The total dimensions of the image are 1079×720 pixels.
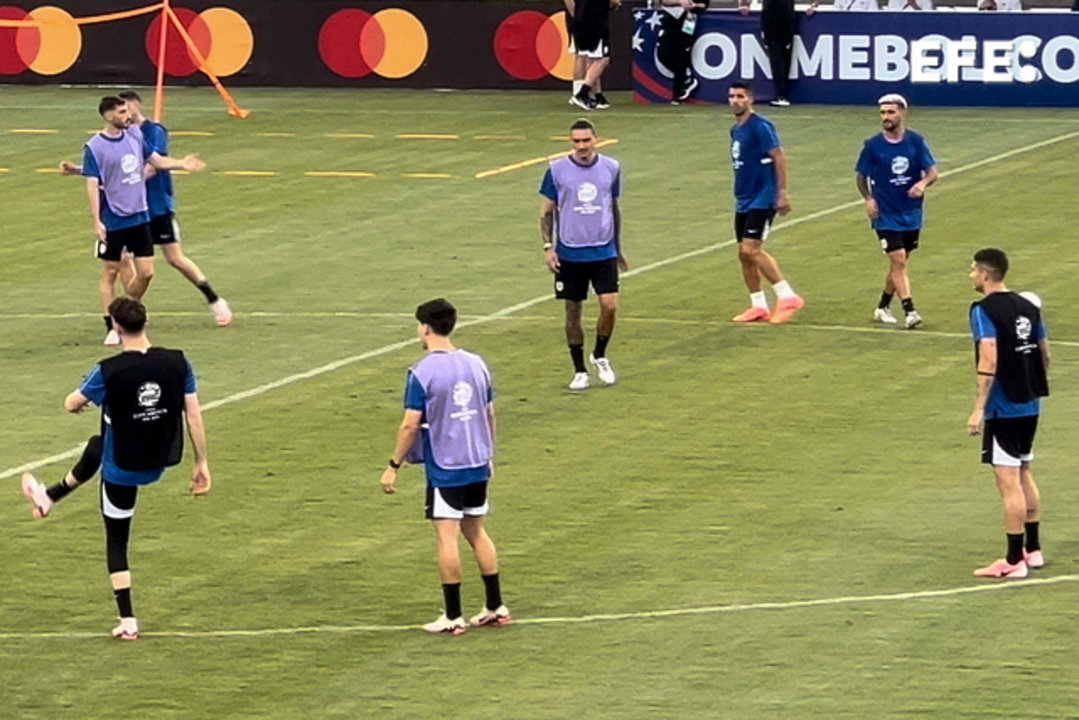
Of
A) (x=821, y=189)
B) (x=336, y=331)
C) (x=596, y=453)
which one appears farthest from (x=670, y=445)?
(x=821, y=189)

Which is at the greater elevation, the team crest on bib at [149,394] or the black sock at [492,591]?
the team crest on bib at [149,394]

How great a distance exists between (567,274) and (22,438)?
4.75 meters

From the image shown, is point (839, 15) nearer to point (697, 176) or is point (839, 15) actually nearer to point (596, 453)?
point (697, 176)

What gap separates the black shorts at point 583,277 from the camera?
21094mm

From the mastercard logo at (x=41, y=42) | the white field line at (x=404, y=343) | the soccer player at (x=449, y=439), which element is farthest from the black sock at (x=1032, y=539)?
the mastercard logo at (x=41, y=42)

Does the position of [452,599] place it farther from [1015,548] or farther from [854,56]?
[854,56]

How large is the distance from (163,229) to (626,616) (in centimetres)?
1059

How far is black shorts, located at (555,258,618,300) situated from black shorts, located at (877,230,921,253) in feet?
11.0

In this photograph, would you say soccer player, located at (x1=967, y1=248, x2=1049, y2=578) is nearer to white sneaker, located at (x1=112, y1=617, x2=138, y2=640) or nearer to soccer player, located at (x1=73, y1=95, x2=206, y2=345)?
white sneaker, located at (x1=112, y1=617, x2=138, y2=640)

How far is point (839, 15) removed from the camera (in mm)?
39594

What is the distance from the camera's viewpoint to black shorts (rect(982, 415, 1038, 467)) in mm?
15102

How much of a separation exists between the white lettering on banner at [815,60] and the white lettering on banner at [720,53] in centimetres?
101

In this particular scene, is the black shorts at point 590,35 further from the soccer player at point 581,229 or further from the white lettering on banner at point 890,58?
the soccer player at point 581,229

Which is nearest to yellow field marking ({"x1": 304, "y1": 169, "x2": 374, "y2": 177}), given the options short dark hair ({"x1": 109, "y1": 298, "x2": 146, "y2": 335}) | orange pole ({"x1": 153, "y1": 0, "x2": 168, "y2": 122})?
orange pole ({"x1": 153, "y1": 0, "x2": 168, "y2": 122})
